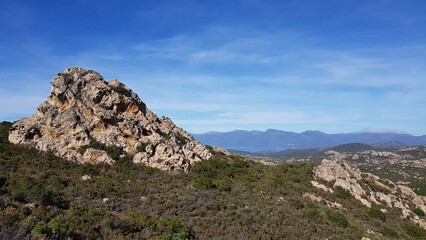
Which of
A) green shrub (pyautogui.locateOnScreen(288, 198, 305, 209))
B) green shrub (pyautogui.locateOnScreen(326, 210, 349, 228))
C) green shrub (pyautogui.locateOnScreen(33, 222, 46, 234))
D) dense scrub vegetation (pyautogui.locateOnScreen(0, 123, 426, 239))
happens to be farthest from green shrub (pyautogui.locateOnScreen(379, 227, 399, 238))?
green shrub (pyautogui.locateOnScreen(33, 222, 46, 234))

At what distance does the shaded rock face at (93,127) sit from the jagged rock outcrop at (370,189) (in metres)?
13.9

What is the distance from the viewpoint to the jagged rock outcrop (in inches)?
1230

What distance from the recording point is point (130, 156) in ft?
100

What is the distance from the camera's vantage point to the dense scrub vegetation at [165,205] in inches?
514

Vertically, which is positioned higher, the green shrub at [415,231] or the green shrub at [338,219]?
the green shrub at [338,219]

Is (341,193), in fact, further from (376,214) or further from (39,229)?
(39,229)

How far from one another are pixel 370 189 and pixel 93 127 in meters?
30.8

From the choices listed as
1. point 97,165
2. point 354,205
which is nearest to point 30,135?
point 97,165

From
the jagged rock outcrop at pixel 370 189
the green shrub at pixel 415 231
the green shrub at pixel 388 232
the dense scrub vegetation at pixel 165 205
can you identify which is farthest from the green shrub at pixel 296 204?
the green shrub at pixel 415 231

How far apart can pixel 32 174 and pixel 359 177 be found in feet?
113

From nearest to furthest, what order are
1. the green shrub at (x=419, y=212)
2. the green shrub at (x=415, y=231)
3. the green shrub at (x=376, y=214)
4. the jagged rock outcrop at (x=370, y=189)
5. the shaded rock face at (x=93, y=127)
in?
1. the green shrub at (x=415, y=231)
2. the green shrub at (x=376, y=214)
3. the shaded rock face at (x=93, y=127)
4. the jagged rock outcrop at (x=370, y=189)
5. the green shrub at (x=419, y=212)

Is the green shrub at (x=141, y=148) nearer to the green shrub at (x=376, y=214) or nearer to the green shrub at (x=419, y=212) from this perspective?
the green shrub at (x=376, y=214)

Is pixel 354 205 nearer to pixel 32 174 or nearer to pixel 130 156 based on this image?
pixel 130 156

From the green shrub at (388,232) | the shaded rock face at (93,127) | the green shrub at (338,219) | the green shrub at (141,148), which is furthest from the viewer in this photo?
the green shrub at (141,148)
